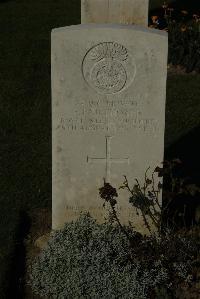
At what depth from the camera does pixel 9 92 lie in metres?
10.2

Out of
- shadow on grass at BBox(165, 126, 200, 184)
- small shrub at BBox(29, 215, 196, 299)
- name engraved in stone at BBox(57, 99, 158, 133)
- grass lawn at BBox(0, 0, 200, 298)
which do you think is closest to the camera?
small shrub at BBox(29, 215, 196, 299)

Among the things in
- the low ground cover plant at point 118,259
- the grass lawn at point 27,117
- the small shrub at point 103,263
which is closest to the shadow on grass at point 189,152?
the grass lawn at point 27,117

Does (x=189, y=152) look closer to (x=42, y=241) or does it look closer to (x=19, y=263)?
(x=42, y=241)

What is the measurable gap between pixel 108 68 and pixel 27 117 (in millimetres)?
3891

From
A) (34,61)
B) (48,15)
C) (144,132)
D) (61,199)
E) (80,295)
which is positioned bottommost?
(80,295)

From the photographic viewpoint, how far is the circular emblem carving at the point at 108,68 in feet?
18.2

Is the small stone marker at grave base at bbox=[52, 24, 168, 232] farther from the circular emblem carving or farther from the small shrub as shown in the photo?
the small shrub

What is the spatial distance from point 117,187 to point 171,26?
20.5 feet

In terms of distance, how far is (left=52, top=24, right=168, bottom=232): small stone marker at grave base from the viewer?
5512mm

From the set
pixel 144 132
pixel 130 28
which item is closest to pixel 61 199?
pixel 144 132

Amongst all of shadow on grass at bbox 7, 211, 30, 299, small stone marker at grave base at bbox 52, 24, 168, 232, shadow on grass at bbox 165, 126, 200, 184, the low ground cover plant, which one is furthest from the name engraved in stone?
shadow on grass at bbox 165, 126, 200, 184

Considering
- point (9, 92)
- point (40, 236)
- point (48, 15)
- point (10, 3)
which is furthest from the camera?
point (10, 3)

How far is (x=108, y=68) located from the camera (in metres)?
5.60

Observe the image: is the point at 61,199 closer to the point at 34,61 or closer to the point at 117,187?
the point at 117,187
